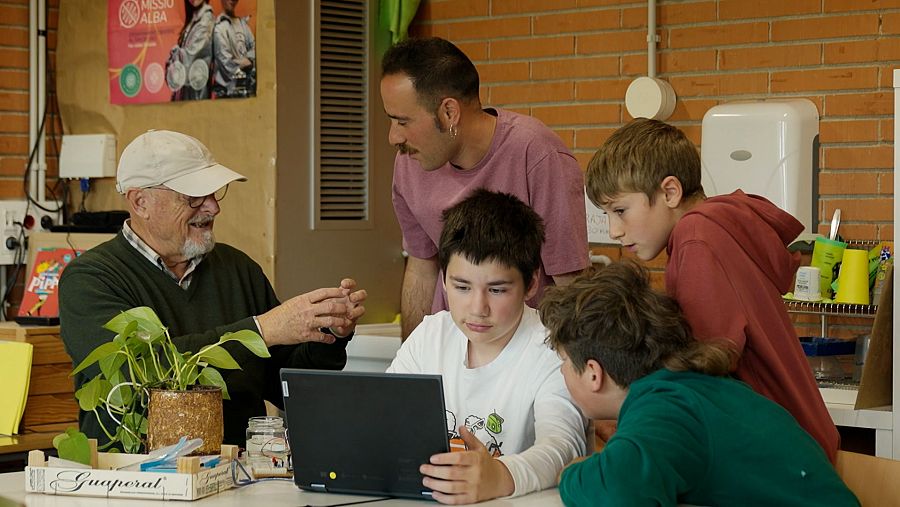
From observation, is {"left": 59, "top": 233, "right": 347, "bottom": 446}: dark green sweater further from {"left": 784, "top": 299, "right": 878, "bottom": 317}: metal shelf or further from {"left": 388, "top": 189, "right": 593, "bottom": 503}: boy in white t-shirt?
{"left": 784, "top": 299, "right": 878, "bottom": 317}: metal shelf

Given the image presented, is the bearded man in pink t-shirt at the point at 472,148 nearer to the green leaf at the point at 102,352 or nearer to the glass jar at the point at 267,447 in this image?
the glass jar at the point at 267,447

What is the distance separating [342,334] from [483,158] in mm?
563

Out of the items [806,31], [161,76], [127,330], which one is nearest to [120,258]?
[127,330]

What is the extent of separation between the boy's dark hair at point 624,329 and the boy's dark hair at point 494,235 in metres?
0.29

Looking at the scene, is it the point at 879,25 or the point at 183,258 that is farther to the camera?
the point at 879,25

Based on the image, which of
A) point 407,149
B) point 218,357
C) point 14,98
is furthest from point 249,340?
point 14,98

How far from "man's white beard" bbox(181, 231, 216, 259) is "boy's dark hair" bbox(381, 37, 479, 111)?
60cm

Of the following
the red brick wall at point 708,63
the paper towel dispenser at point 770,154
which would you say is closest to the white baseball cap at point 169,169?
the paper towel dispenser at point 770,154

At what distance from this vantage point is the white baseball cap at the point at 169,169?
113 inches

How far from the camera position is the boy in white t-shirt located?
2246mm

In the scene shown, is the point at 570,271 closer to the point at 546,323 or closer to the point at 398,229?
the point at 546,323

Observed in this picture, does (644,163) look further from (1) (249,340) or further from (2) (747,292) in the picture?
(1) (249,340)

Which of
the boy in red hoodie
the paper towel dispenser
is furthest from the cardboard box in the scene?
the paper towel dispenser

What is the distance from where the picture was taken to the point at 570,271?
2.87 meters
